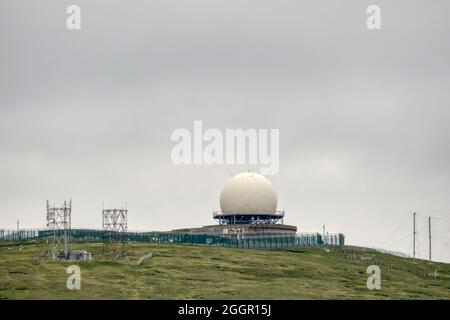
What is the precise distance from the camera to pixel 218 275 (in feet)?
382

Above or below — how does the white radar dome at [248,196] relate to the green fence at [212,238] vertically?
above

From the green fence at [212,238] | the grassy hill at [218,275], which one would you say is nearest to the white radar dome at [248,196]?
the green fence at [212,238]

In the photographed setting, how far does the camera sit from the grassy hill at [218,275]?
101875mm

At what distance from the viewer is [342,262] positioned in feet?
461

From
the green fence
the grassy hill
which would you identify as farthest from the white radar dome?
the grassy hill

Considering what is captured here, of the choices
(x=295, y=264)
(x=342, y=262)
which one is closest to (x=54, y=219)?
(x=295, y=264)

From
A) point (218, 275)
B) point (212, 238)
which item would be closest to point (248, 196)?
point (212, 238)

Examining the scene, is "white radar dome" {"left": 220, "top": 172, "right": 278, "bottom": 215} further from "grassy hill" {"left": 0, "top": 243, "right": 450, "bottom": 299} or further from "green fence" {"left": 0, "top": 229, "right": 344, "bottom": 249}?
"grassy hill" {"left": 0, "top": 243, "right": 450, "bottom": 299}

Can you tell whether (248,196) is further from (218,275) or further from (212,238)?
(218,275)

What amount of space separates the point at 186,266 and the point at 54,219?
19984 millimetres

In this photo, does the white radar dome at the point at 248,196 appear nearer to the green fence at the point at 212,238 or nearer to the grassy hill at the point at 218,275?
the green fence at the point at 212,238

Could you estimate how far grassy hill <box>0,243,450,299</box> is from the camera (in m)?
102
